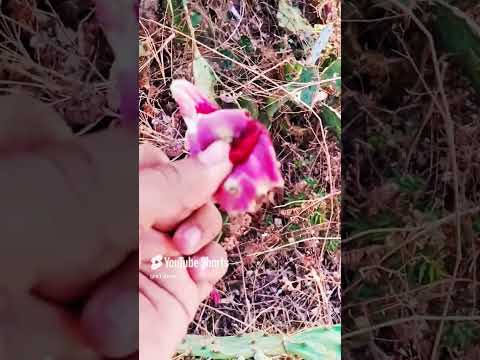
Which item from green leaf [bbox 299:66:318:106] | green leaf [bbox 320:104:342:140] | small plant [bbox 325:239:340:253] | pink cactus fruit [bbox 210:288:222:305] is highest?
green leaf [bbox 299:66:318:106]

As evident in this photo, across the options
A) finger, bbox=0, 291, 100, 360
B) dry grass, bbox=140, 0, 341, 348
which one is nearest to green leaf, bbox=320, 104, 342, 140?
dry grass, bbox=140, 0, 341, 348

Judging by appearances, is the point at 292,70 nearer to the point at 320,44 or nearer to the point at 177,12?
the point at 320,44

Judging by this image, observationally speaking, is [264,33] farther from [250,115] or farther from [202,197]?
[202,197]

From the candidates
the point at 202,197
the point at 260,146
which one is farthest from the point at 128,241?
the point at 260,146

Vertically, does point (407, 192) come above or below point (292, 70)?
below

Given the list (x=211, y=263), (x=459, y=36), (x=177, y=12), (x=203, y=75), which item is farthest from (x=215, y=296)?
(x=459, y=36)

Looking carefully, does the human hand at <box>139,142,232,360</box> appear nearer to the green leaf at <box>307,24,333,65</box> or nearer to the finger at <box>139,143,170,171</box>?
the finger at <box>139,143,170,171</box>
